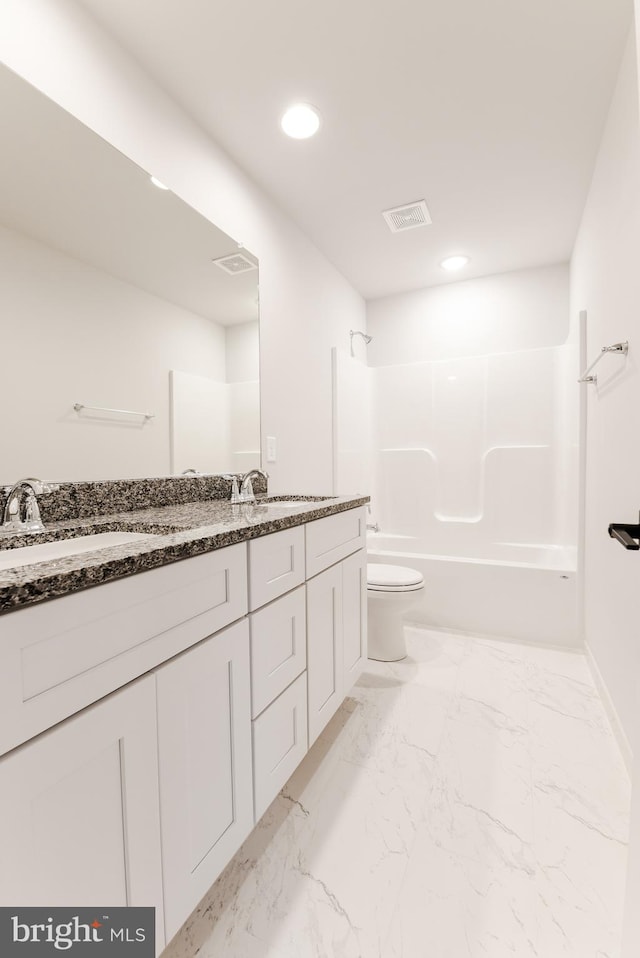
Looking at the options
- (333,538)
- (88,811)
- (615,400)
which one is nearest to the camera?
(88,811)

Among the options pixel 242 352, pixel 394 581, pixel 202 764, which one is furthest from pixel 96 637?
pixel 394 581

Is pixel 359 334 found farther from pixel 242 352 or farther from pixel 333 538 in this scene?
pixel 333 538

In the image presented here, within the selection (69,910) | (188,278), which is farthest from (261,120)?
(69,910)

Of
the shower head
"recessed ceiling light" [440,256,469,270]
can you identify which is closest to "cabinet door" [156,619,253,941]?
the shower head

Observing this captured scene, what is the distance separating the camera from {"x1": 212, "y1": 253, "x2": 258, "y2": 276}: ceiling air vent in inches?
73.0

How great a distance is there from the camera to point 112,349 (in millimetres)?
1411

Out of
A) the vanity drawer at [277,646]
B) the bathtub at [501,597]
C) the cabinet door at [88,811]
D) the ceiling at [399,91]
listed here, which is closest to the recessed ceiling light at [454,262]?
the ceiling at [399,91]

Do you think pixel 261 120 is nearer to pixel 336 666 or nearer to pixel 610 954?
pixel 336 666

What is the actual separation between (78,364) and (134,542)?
736 millimetres

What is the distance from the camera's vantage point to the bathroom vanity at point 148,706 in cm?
59

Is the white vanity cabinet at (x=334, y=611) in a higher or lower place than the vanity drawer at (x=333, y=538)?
lower

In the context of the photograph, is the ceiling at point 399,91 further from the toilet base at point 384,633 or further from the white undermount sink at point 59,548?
the toilet base at point 384,633

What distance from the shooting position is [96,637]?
0.68 metres

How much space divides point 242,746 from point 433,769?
826mm
